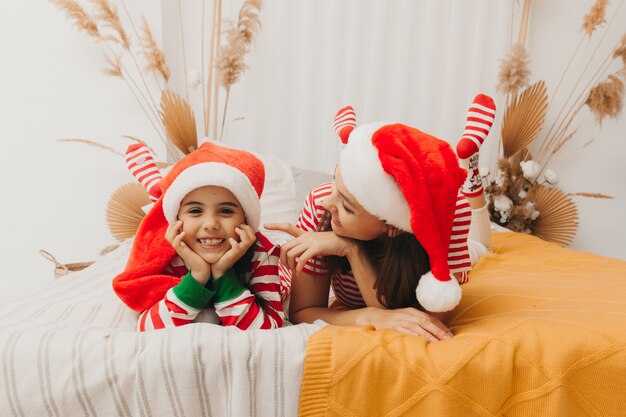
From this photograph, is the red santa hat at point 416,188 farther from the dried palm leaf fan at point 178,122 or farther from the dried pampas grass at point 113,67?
the dried pampas grass at point 113,67

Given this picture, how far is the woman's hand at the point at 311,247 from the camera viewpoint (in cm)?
105

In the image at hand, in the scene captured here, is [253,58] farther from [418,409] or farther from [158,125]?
[418,409]

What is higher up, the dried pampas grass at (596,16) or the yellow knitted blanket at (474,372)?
the dried pampas grass at (596,16)

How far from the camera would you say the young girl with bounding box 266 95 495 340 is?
3.01 ft

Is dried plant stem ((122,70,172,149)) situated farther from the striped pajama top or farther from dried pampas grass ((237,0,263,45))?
the striped pajama top

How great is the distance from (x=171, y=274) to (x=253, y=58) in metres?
1.68

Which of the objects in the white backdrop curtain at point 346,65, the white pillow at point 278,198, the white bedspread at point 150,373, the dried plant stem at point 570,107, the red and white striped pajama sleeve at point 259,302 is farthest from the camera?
the dried plant stem at point 570,107

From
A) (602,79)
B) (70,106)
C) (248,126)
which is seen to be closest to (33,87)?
(70,106)

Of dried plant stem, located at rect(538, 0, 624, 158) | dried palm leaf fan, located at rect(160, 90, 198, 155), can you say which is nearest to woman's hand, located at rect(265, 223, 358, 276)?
dried palm leaf fan, located at rect(160, 90, 198, 155)

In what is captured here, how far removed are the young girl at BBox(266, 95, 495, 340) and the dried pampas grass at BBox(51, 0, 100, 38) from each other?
1.43 metres

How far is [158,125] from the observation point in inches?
98.3

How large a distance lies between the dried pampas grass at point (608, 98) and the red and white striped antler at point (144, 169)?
2139 millimetres

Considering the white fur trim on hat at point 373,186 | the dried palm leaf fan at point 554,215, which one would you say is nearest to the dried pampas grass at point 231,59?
the white fur trim on hat at point 373,186

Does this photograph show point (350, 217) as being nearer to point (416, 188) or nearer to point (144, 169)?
point (416, 188)
